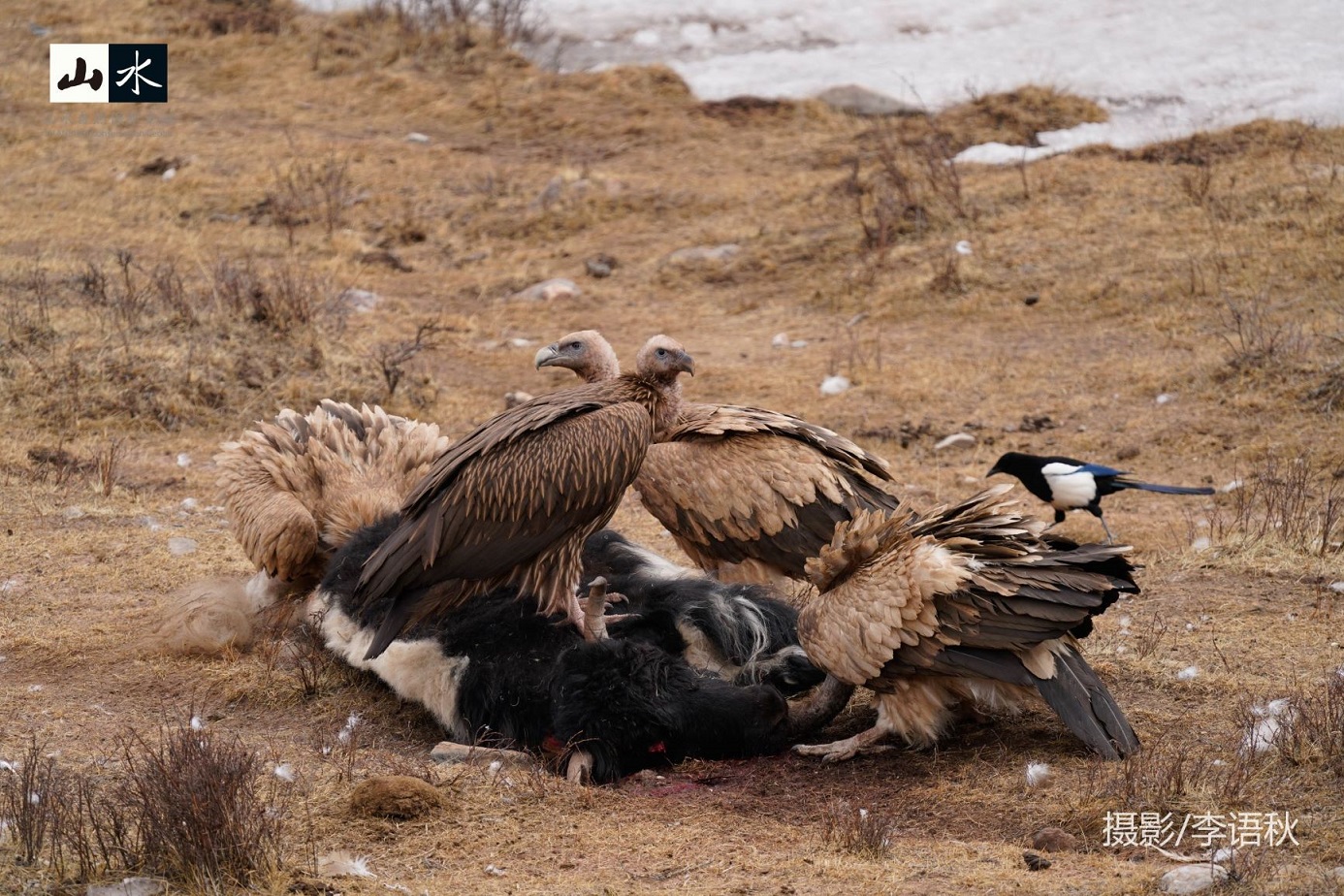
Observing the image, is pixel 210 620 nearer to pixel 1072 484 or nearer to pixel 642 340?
pixel 1072 484

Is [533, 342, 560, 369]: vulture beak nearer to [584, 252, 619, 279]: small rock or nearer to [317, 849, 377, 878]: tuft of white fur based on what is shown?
[317, 849, 377, 878]: tuft of white fur

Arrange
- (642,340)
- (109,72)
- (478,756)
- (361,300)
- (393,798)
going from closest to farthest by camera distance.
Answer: (393,798) < (478,756) < (642,340) < (361,300) < (109,72)

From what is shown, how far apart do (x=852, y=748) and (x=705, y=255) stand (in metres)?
9.40

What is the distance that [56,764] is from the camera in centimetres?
468

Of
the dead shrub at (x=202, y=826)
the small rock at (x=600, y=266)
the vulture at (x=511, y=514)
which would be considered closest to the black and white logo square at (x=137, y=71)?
the small rock at (x=600, y=266)

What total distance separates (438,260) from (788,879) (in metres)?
11.4

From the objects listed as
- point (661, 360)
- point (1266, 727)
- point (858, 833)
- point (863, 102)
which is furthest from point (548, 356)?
point (863, 102)

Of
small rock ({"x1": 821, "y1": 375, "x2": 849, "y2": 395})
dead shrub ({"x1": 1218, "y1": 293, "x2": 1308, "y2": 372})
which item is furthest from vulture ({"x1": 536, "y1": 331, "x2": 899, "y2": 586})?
dead shrub ({"x1": 1218, "y1": 293, "x2": 1308, "y2": 372})

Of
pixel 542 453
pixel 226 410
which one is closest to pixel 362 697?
pixel 542 453

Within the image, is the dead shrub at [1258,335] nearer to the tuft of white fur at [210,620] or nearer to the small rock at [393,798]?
the tuft of white fur at [210,620]

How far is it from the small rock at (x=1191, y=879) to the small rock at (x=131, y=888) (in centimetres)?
261

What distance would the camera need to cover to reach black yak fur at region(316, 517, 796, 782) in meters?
5.11

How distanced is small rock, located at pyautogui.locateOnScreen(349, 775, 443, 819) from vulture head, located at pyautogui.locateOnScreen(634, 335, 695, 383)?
2.37 meters

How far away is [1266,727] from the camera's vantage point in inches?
187
